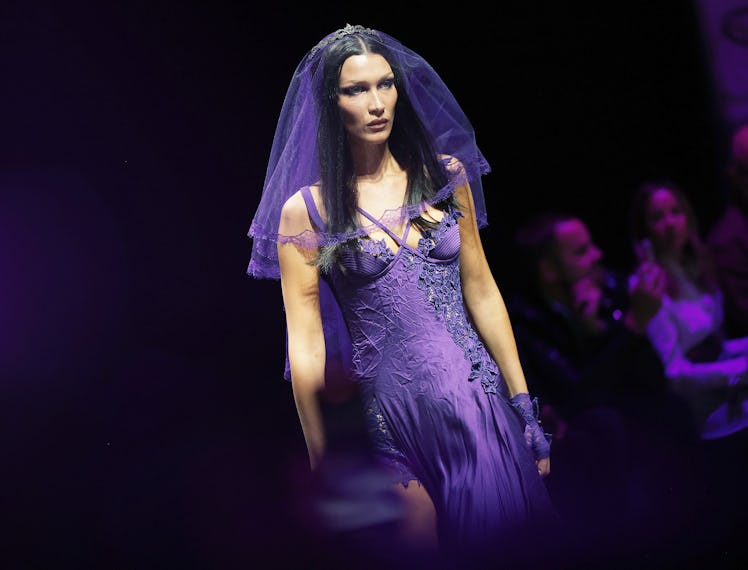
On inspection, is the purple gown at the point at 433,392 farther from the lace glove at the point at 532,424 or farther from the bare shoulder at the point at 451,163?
the bare shoulder at the point at 451,163

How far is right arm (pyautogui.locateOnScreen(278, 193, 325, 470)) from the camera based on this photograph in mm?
2420

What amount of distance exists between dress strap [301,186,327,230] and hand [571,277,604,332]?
109 cm

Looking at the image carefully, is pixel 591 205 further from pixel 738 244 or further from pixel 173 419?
pixel 173 419

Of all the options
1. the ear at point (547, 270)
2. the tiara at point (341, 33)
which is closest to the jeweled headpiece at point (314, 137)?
the tiara at point (341, 33)

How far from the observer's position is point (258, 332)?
123 inches

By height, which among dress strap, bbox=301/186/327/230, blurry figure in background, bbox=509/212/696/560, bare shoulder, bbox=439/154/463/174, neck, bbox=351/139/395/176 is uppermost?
neck, bbox=351/139/395/176

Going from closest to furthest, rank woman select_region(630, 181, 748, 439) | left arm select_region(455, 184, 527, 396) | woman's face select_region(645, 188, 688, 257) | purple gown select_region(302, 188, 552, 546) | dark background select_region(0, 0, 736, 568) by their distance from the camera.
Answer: purple gown select_region(302, 188, 552, 546), left arm select_region(455, 184, 527, 396), dark background select_region(0, 0, 736, 568), woman select_region(630, 181, 748, 439), woman's face select_region(645, 188, 688, 257)

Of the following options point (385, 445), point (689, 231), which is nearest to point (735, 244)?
point (689, 231)

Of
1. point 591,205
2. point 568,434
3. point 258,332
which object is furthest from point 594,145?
point 258,332

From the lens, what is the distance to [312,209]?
2.44 metres

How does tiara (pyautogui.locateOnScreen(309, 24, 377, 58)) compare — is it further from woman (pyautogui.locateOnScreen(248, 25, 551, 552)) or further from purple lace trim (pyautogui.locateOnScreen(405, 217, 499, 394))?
purple lace trim (pyautogui.locateOnScreen(405, 217, 499, 394))

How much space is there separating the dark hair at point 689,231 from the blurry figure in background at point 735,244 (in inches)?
1.8

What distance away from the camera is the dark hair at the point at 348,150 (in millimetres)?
2426

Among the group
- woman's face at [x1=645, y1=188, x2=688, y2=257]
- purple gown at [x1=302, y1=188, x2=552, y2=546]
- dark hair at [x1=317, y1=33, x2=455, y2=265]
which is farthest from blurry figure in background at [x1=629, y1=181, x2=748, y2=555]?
dark hair at [x1=317, y1=33, x2=455, y2=265]
